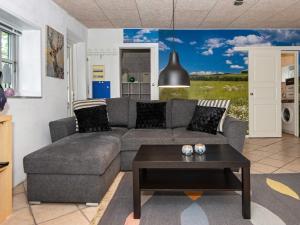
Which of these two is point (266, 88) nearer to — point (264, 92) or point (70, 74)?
point (264, 92)

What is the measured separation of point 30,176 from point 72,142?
54 cm

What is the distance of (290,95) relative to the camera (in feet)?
20.2

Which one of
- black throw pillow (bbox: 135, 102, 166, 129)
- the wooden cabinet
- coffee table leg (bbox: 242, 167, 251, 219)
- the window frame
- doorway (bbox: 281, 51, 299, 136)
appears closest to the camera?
coffee table leg (bbox: 242, 167, 251, 219)

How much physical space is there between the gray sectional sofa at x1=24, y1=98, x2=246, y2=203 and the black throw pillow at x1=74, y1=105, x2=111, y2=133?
0.49ft

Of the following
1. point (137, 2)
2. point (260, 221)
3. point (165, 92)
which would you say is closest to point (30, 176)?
point (260, 221)

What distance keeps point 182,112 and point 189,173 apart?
169 centimetres

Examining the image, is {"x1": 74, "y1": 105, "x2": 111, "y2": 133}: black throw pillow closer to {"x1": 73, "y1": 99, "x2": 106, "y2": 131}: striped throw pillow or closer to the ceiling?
{"x1": 73, "y1": 99, "x2": 106, "y2": 131}: striped throw pillow

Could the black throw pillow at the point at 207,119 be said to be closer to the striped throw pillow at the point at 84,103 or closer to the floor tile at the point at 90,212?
the striped throw pillow at the point at 84,103

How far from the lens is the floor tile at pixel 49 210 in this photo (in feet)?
6.40

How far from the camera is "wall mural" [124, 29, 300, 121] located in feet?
18.1

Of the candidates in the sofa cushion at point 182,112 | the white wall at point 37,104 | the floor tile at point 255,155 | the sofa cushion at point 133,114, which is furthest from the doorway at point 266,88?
the white wall at point 37,104

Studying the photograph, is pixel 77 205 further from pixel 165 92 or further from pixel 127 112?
pixel 165 92

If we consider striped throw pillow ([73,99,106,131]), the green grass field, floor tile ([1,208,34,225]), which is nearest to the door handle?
floor tile ([1,208,34,225])

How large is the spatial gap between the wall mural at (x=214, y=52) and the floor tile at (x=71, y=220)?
3.93 meters
